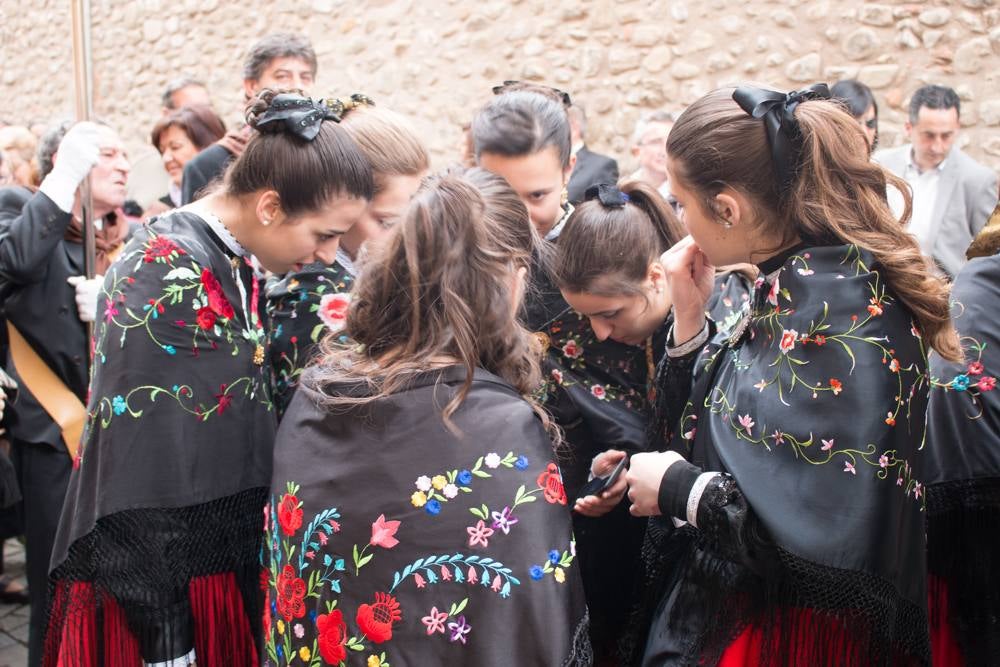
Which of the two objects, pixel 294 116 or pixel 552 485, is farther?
Result: pixel 294 116

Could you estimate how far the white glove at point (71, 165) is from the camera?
345cm

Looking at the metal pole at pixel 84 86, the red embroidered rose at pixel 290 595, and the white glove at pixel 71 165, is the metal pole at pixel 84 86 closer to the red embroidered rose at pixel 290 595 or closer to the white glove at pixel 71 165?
the white glove at pixel 71 165

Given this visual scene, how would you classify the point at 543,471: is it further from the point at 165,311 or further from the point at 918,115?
the point at 918,115

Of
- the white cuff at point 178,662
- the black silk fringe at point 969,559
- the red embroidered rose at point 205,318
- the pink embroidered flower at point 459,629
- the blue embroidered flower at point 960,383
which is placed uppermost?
the red embroidered rose at point 205,318

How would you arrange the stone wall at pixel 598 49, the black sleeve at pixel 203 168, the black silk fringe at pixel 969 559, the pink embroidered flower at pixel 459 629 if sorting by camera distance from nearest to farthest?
1. the pink embroidered flower at pixel 459 629
2. the black silk fringe at pixel 969 559
3. the black sleeve at pixel 203 168
4. the stone wall at pixel 598 49

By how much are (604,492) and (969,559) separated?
981 millimetres

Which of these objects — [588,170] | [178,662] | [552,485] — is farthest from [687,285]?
[588,170]

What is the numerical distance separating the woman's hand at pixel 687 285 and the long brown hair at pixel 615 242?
0.61 feet

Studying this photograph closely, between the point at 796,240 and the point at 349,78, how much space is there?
835cm

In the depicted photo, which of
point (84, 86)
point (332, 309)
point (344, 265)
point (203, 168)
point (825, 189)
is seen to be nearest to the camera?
point (825, 189)

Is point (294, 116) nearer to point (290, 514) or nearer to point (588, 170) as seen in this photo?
point (290, 514)

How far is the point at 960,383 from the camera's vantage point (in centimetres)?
241

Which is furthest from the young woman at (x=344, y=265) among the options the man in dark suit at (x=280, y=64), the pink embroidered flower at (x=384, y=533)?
the man in dark suit at (x=280, y=64)

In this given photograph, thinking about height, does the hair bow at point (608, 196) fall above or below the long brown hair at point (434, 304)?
below
